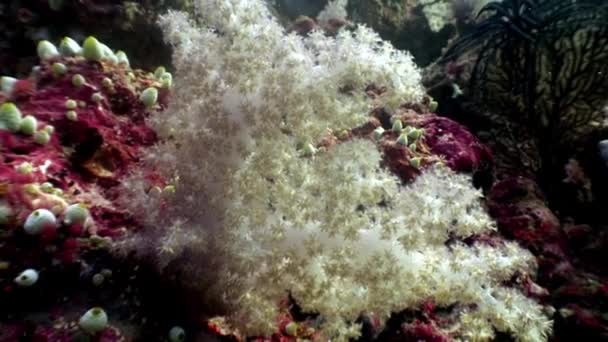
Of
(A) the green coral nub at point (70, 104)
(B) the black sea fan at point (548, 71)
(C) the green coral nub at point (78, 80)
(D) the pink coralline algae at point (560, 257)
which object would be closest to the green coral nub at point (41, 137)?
(A) the green coral nub at point (70, 104)

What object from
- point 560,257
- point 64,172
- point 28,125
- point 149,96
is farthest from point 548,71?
point 28,125

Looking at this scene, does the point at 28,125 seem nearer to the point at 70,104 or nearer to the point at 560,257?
the point at 70,104

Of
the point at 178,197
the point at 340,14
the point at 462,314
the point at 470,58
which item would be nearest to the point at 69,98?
the point at 178,197

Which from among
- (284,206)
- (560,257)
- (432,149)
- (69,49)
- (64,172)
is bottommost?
(64,172)

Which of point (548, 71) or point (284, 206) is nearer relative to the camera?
point (284, 206)

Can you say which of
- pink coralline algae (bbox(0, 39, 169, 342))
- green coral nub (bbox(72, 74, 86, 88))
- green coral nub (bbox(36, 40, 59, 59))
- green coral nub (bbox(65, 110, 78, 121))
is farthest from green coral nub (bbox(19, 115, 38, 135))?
green coral nub (bbox(36, 40, 59, 59))

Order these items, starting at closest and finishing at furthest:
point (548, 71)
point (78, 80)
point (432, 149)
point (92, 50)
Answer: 1. point (78, 80)
2. point (92, 50)
3. point (432, 149)
4. point (548, 71)
